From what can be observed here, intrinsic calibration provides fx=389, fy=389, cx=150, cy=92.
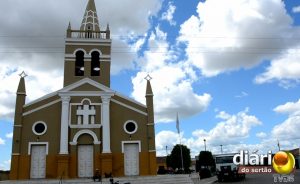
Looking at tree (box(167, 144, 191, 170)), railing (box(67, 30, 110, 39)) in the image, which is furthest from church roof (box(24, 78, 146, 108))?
tree (box(167, 144, 191, 170))

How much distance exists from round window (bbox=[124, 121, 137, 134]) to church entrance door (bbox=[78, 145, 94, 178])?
3485 millimetres

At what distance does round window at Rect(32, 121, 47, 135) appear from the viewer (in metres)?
33.8

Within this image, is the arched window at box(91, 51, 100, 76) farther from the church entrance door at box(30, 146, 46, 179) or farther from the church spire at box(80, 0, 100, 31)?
the church entrance door at box(30, 146, 46, 179)

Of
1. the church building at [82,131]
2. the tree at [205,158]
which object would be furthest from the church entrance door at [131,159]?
the tree at [205,158]

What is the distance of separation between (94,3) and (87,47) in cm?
605

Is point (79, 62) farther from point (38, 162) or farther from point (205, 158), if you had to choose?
point (205, 158)

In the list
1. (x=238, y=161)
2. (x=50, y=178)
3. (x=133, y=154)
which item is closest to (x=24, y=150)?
(x=50, y=178)

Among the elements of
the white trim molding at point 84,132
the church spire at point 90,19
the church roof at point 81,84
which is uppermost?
the church spire at point 90,19

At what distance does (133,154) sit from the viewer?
1367 inches

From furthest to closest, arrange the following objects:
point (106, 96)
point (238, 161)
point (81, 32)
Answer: point (81, 32), point (106, 96), point (238, 161)

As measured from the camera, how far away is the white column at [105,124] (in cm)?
3372

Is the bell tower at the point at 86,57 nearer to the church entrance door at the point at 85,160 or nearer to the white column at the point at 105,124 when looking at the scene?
the white column at the point at 105,124

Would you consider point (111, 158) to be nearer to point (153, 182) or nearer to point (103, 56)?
point (153, 182)

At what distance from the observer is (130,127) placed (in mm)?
35156
